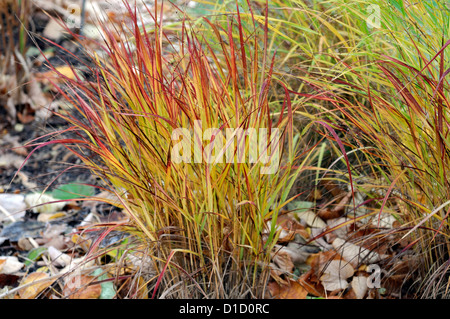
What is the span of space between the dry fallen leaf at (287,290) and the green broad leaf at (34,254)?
75 cm

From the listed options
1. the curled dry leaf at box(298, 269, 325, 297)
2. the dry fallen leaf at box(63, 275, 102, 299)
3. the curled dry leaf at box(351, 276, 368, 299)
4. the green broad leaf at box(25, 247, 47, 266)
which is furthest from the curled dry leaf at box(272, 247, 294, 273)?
the green broad leaf at box(25, 247, 47, 266)

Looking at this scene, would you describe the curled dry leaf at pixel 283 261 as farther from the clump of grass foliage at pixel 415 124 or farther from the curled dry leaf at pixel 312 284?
the clump of grass foliage at pixel 415 124

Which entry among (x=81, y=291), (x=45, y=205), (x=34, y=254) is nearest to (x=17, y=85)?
(x=45, y=205)

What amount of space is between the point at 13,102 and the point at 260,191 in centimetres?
188

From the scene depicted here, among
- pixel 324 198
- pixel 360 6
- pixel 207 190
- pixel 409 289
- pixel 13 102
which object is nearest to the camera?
pixel 207 190

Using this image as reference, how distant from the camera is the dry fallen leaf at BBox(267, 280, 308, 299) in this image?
3.84 feet

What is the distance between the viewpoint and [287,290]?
118cm

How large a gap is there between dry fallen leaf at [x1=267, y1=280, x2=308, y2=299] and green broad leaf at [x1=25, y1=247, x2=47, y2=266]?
0.75m

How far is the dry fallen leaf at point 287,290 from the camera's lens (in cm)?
117

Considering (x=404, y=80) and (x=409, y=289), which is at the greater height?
(x=404, y=80)

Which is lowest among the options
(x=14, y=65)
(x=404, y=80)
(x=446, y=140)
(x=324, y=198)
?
(x=324, y=198)
